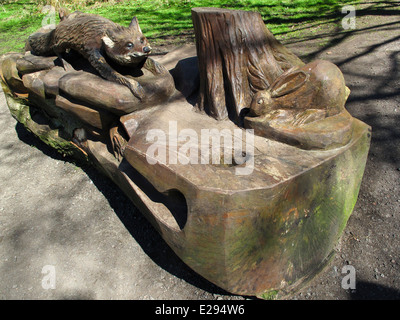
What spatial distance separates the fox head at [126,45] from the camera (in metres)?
2.54

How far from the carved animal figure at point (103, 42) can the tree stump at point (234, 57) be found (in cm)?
48

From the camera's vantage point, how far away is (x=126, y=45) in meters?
2.54

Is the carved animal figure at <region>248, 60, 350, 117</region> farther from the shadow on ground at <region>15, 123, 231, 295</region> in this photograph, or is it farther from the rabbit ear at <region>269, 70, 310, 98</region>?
the shadow on ground at <region>15, 123, 231, 295</region>

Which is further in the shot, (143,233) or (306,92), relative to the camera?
(143,233)

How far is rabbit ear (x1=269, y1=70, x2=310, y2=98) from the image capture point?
7.38 feet

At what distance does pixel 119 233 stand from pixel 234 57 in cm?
179

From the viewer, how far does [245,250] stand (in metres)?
2.03
